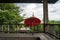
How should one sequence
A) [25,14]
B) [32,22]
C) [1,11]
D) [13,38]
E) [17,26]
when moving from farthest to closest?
1. [25,14]
2. [1,11]
3. [17,26]
4. [32,22]
5. [13,38]

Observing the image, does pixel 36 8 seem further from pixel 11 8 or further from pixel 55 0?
pixel 55 0

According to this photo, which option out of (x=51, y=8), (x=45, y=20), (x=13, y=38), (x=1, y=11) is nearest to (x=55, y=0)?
(x=45, y=20)

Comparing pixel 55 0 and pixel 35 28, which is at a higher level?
pixel 55 0

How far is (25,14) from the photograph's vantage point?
15164mm

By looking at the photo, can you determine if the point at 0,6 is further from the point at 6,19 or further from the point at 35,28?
the point at 35,28

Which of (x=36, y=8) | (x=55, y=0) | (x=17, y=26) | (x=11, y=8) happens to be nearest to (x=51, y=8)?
(x=36, y=8)

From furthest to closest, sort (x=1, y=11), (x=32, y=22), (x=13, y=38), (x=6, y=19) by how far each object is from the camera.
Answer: (x=1, y=11), (x=6, y=19), (x=32, y=22), (x=13, y=38)

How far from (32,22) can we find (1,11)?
21.6 ft

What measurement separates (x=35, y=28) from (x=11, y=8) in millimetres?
6518

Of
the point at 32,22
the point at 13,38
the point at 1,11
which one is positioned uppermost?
the point at 1,11

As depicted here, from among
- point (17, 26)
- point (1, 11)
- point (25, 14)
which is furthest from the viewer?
point (25, 14)

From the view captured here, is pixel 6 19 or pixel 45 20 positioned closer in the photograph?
pixel 45 20

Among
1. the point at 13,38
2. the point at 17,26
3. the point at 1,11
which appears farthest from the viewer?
the point at 1,11

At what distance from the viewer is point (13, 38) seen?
6484 mm
